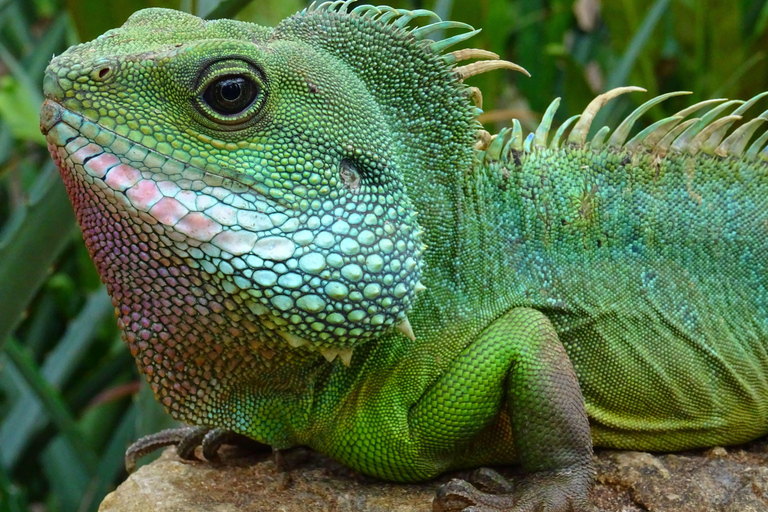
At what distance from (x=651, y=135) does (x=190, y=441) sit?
6.43ft

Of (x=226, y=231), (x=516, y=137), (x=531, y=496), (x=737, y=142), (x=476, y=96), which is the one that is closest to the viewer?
(x=226, y=231)

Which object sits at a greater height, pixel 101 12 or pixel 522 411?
pixel 101 12

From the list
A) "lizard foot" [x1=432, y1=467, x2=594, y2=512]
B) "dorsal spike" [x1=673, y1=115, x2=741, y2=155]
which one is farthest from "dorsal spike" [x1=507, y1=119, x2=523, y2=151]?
"lizard foot" [x1=432, y1=467, x2=594, y2=512]

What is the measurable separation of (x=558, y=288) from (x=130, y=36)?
4.78ft

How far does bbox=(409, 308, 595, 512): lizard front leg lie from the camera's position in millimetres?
2137

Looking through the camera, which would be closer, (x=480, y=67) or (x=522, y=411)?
(x=522, y=411)

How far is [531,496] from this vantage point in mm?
2123

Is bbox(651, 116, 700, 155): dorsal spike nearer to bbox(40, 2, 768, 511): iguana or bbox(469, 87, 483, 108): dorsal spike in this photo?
bbox(40, 2, 768, 511): iguana

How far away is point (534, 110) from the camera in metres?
5.91

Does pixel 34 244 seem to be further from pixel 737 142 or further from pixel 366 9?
pixel 737 142

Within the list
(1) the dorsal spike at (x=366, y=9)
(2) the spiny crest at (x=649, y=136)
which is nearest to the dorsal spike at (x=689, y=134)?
(2) the spiny crest at (x=649, y=136)

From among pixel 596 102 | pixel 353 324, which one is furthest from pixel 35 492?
pixel 596 102

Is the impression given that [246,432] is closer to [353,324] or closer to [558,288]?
[353,324]

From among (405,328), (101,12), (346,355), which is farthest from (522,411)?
(101,12)
